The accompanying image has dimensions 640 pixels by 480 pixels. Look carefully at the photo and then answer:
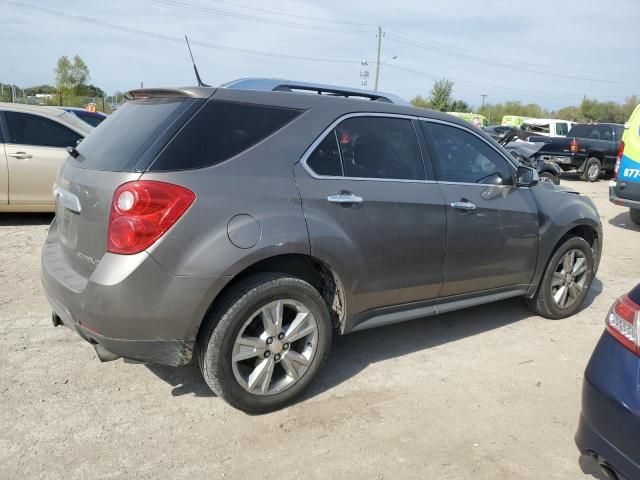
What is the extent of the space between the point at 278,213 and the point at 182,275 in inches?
23.7

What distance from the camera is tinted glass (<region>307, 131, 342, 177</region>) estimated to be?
3.11m

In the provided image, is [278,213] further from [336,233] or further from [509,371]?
[509,371]

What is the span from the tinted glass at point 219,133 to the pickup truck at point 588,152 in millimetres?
15199

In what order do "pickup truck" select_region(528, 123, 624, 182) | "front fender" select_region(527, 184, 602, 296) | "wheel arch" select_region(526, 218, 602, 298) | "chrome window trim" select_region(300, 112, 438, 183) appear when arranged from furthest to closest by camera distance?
"pickup truck" select_region(528, 123, 624, 182), "wheel arch" select_region(526, 218, 602, 298), "front fender" select_region(527, 184, 602, 296), "chrome window trim" select_region(300, 112, 438, 183)

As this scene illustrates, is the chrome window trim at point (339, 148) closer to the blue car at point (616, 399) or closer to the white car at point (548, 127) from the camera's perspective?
the blue car at point (616, 399)

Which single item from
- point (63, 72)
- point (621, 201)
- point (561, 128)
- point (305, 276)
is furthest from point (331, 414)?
point (63, 72)

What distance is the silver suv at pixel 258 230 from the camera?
2.62 m

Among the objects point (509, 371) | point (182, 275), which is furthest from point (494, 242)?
point (182, 275)

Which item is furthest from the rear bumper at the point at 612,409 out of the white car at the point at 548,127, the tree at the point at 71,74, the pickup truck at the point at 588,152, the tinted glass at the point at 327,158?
the tree at the point at 71,74

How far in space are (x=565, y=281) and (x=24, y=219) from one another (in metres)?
6.83

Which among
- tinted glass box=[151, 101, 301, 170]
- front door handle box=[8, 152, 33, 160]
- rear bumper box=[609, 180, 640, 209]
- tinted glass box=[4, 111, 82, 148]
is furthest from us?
rear bumper box=[609, 180, 640, 209]

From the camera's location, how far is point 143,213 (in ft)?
8.45

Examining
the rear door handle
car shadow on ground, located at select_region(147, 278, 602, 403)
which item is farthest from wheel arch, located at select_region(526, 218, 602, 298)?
the rear door handle

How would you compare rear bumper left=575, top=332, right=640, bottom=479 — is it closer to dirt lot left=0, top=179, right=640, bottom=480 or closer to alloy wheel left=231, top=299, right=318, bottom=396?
dirt lot left=0, top=179, right=640, bottom=480
